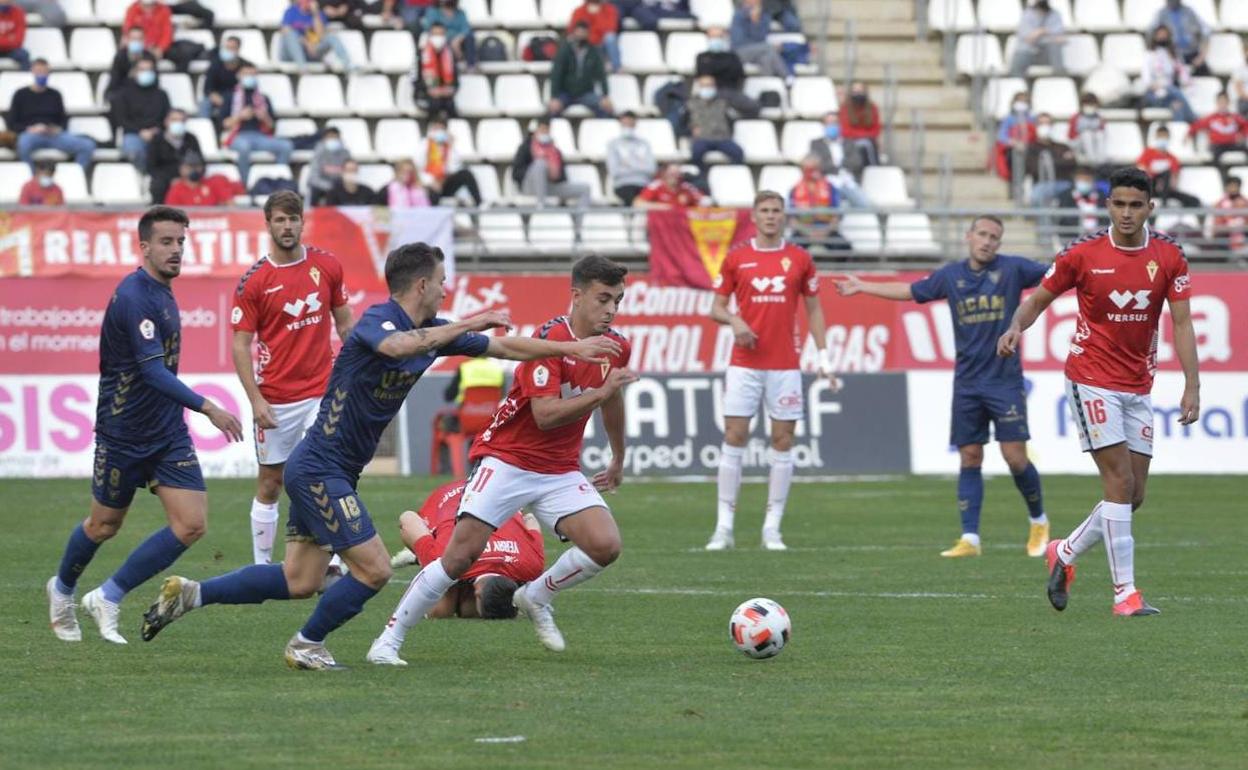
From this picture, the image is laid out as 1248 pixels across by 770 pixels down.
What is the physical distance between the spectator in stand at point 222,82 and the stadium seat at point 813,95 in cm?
811

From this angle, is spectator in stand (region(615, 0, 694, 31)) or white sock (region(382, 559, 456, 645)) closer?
white sock (region(382, 559, 456, 645))

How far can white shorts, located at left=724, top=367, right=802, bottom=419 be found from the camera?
56.5 feet

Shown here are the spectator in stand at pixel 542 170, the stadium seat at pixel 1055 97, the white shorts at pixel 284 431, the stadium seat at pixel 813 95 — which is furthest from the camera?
the stadium seat at pixel 1055 97

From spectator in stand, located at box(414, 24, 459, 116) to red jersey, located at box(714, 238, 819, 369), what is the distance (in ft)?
43.6

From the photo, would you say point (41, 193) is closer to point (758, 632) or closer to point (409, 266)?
point (409, 266)

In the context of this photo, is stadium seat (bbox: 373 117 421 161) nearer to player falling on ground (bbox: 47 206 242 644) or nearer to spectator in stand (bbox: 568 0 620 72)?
spectator in stand (bbox: 568 0 620 72)

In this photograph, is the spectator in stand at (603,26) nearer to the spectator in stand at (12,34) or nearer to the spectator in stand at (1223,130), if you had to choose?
the spectator in stand at (12,34)

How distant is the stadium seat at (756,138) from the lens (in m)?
30.7

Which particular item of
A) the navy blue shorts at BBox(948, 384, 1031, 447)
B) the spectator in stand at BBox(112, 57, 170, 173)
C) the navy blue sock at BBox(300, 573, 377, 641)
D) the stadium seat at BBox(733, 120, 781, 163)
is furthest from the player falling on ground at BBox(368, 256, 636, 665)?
the stadium seat at BBox(733, 120, 781, 163)

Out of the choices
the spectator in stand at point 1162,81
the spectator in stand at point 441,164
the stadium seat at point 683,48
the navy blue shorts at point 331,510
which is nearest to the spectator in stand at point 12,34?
→ the spectator in stand at point 441,164

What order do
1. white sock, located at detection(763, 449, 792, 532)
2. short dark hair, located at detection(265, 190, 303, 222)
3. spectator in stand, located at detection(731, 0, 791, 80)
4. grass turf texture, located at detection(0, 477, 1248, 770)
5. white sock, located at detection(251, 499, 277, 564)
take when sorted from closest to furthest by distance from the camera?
grass turf texture, located at detection(0, 477, 1248, 770)
short dark hair, located at detection(265, 190, 303, 222)
white sock, located at detection(251, 499, 277, 564)
white sock, located at detection(763, 449, 792, 532)
spectator in stand, located at detection(731, 0, 791, 80)

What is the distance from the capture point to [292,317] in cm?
1393

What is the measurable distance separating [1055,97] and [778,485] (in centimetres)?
1679

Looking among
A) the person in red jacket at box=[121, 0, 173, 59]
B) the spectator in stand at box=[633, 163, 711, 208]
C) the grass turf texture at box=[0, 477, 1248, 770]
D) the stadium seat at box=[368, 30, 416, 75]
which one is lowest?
the grass turf texture at box=[0, 477, 1248, 770]
